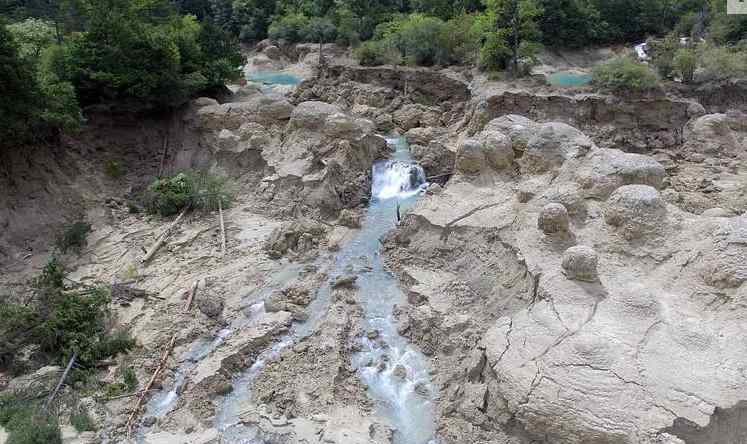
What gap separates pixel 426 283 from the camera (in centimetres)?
1562

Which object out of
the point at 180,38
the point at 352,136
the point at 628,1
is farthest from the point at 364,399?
the point at 628,1

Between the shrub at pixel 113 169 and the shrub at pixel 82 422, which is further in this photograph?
the shrub at pixel 113 169

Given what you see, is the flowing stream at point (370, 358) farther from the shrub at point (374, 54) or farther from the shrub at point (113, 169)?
the shrub at point (374, 54)

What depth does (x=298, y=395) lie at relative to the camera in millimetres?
12250

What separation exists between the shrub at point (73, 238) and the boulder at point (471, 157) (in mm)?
12569

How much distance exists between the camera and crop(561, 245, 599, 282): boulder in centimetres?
1190

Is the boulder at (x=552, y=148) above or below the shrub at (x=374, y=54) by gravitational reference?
above

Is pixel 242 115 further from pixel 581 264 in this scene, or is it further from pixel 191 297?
pixel 581 264

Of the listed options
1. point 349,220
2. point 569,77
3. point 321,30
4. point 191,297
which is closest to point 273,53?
point 321,30

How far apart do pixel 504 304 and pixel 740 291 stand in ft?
15.5

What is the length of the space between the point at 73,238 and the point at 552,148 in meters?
15.3

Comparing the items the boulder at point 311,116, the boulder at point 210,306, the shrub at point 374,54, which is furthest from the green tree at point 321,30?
the boulder at point 210,306

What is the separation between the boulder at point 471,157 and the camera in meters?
17.5

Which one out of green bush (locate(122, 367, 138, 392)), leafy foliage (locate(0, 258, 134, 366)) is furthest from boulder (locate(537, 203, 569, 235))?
leafy foliage (locate(0, 258, 134, 366))
